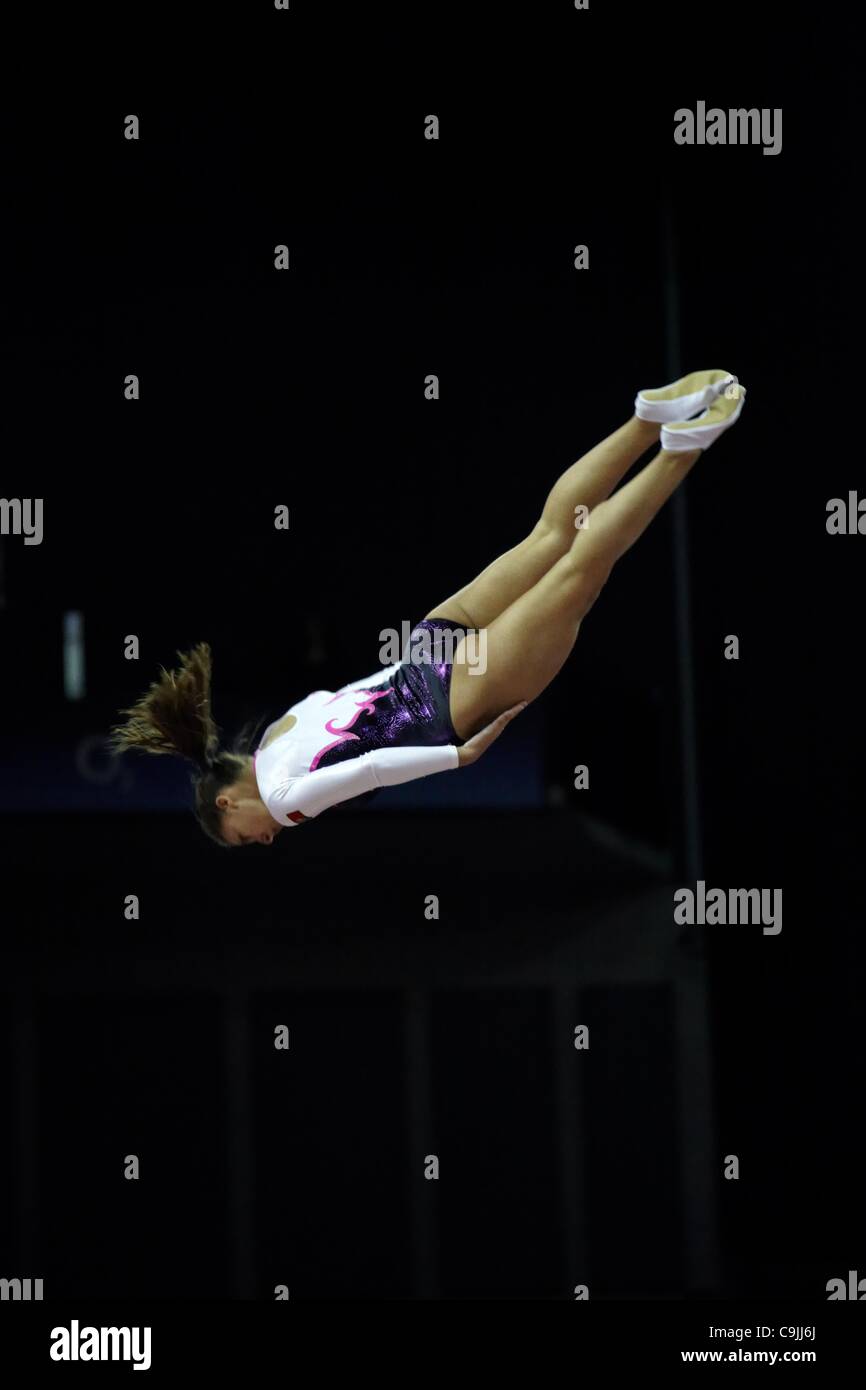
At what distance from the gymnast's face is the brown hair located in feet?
0.09

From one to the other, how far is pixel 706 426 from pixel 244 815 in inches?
65.6

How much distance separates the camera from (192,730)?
16.5 feet

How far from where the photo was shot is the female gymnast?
4.52m

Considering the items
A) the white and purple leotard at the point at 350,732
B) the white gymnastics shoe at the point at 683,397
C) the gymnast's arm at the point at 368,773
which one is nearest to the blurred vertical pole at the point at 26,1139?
the white and purple leotard at the point at 350,732

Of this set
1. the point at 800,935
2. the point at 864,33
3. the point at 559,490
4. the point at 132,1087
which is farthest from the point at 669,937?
the point at 864,33

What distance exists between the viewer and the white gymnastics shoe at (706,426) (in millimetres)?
4402

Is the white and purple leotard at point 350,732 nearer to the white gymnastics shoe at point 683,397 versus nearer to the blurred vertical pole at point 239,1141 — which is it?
the white gymnastics shoe at point 683,397

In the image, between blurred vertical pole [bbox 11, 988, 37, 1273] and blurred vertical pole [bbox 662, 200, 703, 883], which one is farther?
blurred vertical pole [bbox 662, 200, 703, 883]

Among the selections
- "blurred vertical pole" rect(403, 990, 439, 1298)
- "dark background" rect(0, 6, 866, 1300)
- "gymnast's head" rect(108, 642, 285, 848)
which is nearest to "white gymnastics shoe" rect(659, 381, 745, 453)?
"gymnast's head" rect(108, 642, 285, 848)

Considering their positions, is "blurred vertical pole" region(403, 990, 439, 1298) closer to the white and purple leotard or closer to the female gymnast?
the female gymnast

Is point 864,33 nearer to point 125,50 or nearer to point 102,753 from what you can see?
point 125,50

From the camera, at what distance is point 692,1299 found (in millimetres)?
6500

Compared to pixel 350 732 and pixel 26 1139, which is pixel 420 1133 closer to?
pixel 26 1139
